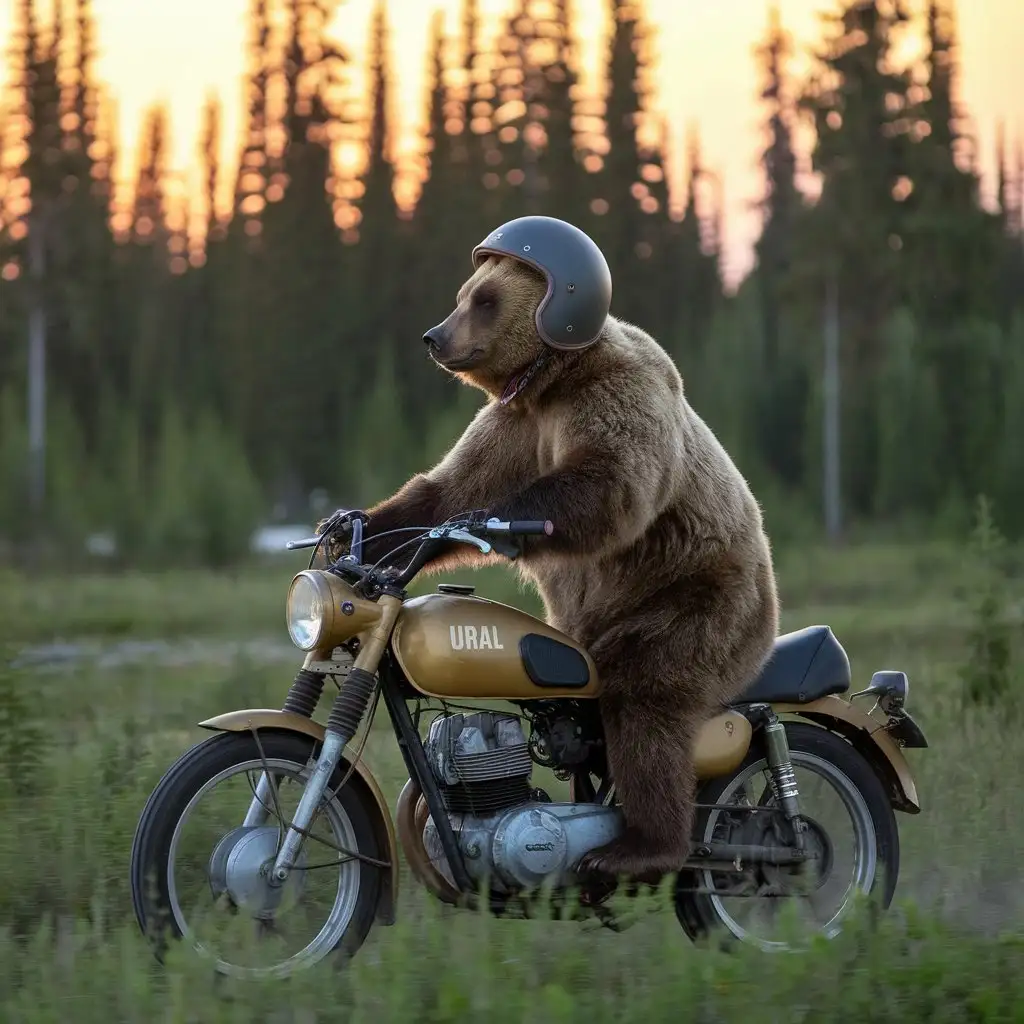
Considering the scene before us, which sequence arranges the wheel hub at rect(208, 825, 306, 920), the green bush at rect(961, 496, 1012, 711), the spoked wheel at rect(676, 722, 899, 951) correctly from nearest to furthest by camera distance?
the wheel hub at rect(208, 825, 306, 920), the spoked wheel at rect(676, 722, 899, 951), the green bush at rect(961, 496, 1012, 711)

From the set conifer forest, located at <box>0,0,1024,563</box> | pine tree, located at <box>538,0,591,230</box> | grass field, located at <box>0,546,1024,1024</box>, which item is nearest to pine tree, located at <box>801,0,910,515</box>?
A: conifer forest, located at <box>0,0,1024,563</box>

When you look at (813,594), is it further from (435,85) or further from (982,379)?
(435,85)

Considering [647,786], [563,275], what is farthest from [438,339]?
[647,786]

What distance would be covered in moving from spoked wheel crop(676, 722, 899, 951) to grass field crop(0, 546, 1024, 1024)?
7.0 inches

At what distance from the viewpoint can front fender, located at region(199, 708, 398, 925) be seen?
5.08 meters

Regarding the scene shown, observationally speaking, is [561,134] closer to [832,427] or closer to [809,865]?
[832,427]

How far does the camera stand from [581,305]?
5375 mm

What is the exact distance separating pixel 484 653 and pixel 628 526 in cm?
55

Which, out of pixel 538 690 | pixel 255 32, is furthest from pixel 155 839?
pixel 255 32

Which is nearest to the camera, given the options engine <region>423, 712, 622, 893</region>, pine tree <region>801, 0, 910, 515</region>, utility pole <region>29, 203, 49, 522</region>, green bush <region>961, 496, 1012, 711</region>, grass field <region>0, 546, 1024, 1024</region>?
grass field <region>0, 546, 1024, 1024</region>

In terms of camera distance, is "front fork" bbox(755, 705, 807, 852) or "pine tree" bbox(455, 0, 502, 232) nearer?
"front fork" bbox(755, 705, 807, 852)

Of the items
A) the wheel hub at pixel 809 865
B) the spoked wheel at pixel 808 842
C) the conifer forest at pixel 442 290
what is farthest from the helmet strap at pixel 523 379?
the conifer forest at pixel 442 290

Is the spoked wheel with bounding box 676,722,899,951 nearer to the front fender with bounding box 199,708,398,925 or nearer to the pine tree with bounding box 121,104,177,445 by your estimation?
the front fender with bounding box 199,708,398,925

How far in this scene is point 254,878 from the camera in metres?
5.00
